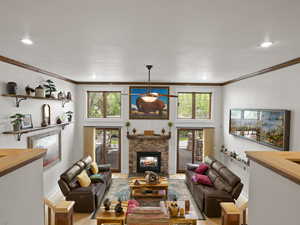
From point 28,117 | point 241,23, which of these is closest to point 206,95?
point 241,23

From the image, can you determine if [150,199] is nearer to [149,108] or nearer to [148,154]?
[148,154]

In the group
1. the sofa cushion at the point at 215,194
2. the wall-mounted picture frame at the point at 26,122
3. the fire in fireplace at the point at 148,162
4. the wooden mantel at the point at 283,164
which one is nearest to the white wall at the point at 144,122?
the fire in fireplace at the point at 148,162

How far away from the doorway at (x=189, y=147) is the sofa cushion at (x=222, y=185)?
90.4 inches

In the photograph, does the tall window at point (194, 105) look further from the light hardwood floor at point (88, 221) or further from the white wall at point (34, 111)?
the white wall at point (34, 111)

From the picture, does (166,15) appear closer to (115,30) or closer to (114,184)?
(115,30)

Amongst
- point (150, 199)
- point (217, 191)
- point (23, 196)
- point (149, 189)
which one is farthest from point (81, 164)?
point (23, 196)

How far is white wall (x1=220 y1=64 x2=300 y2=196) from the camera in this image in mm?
3568

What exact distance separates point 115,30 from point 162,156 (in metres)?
5.71

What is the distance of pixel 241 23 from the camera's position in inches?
78.6

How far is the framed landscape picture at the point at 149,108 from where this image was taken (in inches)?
280

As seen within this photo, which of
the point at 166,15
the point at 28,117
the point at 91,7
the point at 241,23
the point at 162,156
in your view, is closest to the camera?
the point at 91,7

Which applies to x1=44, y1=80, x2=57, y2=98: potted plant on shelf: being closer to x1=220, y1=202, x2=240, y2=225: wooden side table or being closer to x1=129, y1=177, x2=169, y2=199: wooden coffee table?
x1=129, y1=177, x2=169, y2=199: wooden coffee table

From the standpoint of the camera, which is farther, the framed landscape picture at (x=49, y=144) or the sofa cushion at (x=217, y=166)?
the sofa cushion at (x=217, y=166)

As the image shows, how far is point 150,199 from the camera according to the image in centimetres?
514
